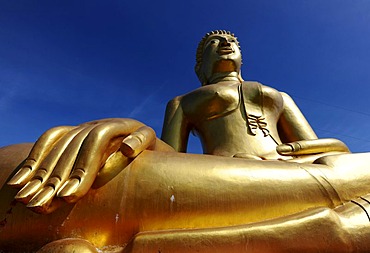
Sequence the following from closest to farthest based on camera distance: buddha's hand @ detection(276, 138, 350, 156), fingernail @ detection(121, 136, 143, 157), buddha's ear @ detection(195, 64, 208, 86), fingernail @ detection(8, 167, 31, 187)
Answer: fingernail @ detection(8, 167, 31, 187) < fingernail @ detection(121, 136, 143, 157) < buddha's hand @ detection(276, 138, 350, 156) < buddha's ear @ detection(195, 64, 208, 86)

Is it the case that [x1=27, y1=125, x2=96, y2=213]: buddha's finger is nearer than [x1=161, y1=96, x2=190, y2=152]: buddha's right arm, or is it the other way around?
[x1=27, y1=125, x2=96, y2=213]: buddha's finger

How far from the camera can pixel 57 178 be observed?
62.6 inches

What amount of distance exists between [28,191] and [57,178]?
0.43 feet

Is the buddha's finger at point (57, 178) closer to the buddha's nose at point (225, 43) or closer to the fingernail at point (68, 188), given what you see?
the fingernail at point (68, 188)

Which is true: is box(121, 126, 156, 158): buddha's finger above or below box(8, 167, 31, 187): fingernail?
above

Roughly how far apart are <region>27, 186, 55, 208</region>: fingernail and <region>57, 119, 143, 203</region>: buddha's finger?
43 mm

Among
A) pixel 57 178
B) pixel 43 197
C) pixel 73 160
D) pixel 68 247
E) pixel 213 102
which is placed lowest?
pixel 68 247

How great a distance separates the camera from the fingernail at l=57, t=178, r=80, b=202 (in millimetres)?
1505

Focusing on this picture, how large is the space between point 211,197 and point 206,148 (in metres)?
1.65

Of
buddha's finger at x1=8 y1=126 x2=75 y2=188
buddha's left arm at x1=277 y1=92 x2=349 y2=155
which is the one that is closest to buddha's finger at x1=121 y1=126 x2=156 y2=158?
buddha's finger at x1=8 y1=126 x2=75 y2=188

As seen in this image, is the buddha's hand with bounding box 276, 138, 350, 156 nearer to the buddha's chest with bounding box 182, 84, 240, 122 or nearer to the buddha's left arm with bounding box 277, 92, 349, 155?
the buddha's left arm with bounding box 277, 92, 349, 155

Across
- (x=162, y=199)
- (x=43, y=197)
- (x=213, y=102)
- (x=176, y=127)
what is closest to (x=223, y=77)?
(x=213, y=102)

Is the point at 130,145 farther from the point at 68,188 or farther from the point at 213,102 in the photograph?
the point at 213,102

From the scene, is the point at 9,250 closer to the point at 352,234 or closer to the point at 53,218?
the point at 53,218
